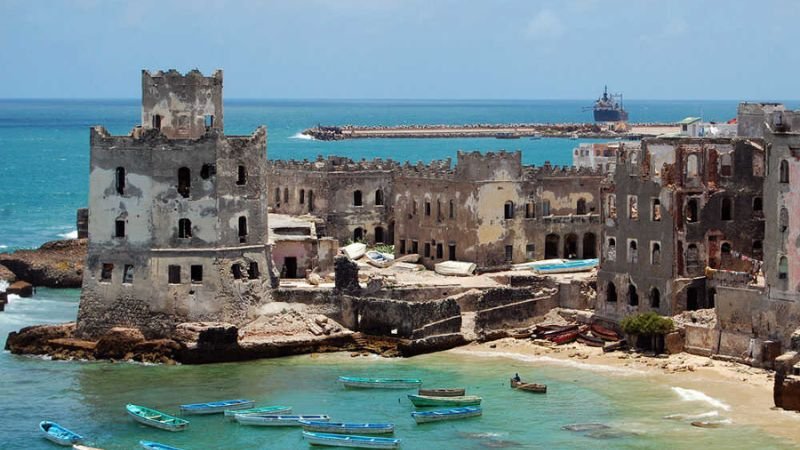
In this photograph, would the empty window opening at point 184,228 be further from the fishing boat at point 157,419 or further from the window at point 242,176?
the fishing boat at point 157,419

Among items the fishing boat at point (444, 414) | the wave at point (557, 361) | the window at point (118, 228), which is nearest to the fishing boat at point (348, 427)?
the fishing boat at point (444, 414)

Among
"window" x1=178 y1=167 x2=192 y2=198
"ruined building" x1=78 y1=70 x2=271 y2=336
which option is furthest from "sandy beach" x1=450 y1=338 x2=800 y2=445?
"window" x1=178 y1=167 x2=192 y2=198

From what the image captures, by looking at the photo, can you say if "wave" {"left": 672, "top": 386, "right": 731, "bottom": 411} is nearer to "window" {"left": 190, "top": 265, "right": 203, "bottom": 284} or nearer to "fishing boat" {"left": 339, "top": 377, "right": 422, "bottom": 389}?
"fishing boat" {"left": 339, "top": 377, "right": 422, "bottom": 389}

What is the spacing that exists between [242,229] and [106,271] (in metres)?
5.76

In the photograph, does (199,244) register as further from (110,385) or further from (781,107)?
(781,107)

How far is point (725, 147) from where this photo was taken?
63.9m

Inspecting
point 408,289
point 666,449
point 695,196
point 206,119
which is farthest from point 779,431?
point 206,119

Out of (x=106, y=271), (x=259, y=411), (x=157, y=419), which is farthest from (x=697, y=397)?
(x=106, y=271)

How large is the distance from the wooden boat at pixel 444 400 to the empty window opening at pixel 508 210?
72.0 ft

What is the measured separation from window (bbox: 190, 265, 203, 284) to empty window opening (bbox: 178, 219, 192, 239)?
127 centimetres

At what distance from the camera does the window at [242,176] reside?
213 feet

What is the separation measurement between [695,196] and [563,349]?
797cm

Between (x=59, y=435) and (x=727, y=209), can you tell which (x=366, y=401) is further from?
(x=727, y=209)

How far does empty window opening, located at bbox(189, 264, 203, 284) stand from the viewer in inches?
2530
